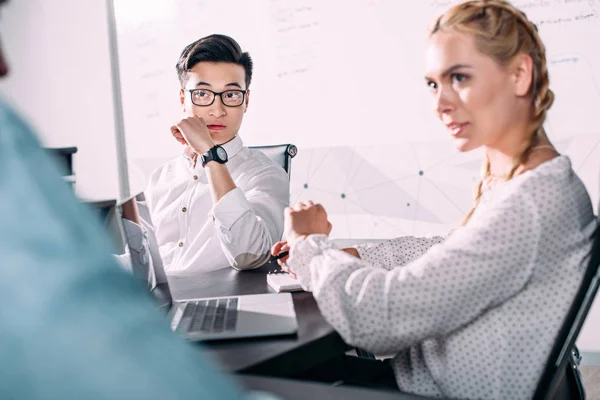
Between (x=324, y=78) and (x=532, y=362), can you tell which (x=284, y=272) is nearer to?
(x=532, y=362)

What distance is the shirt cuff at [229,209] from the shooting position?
5.68ft

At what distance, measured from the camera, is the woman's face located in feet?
3.58

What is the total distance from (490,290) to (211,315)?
50 centimetres

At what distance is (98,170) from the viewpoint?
12.7ft

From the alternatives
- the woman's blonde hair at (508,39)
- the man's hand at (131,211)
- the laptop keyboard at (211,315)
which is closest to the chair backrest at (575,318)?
the woman's blonde hair at (508,39)

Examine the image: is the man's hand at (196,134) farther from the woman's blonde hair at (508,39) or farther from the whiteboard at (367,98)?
the whiteboard at (367,98)

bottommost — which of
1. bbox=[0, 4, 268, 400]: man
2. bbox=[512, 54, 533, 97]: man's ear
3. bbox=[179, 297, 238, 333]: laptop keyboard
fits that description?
bbox=[179, 297, 238, 333]: laptop keyboard

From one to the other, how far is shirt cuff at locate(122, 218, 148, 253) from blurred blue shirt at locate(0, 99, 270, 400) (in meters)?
0.81

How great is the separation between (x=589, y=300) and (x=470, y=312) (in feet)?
0.54

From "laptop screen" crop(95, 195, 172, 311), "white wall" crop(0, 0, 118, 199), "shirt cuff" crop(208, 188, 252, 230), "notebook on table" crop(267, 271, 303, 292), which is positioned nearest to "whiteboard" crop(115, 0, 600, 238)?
"white wall" crop(0, 0, 118, 199)

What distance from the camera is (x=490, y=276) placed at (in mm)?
909

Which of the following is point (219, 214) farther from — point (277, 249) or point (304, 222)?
point (304, 222)

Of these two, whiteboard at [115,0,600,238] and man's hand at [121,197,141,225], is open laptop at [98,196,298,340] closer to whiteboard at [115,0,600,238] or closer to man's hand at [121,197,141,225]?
man's hand at [121,197,141,225]

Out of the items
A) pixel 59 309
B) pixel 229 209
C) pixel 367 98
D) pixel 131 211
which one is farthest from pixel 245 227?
pixel 367 98
